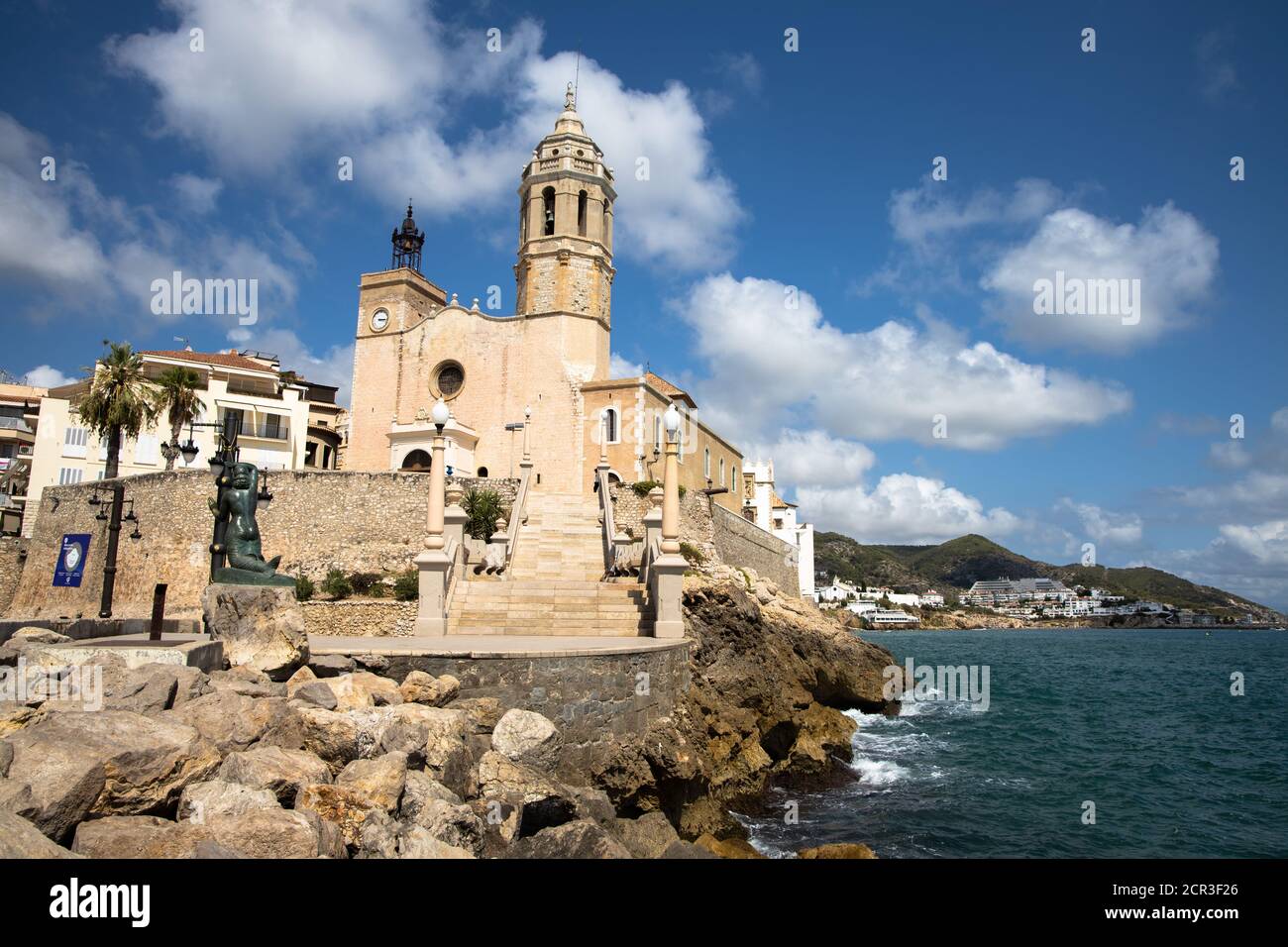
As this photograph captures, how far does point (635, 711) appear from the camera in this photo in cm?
1253

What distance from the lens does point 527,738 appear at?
1025 centimetres

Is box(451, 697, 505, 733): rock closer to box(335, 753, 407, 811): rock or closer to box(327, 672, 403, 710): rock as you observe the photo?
box(327, 672, 403, 710): rock

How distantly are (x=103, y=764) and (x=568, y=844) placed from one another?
357cm

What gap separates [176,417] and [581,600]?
26.2 meters

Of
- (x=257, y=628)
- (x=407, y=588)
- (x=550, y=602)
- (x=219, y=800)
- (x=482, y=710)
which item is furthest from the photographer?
(x=407, y=588)

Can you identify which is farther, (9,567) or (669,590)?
(9,567)

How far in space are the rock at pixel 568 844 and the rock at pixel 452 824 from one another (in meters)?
0.34

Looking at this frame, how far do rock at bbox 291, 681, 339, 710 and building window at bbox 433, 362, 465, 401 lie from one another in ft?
90.9

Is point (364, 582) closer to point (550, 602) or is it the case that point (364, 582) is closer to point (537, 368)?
point (550, 602)

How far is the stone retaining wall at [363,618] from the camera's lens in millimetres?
20453

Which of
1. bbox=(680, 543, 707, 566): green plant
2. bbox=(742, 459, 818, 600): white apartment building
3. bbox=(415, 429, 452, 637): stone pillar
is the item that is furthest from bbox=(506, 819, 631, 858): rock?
bbox=(742, 459, 818, 600): white apartment building

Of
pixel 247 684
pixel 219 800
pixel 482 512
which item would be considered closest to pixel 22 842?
pixel 219 800
